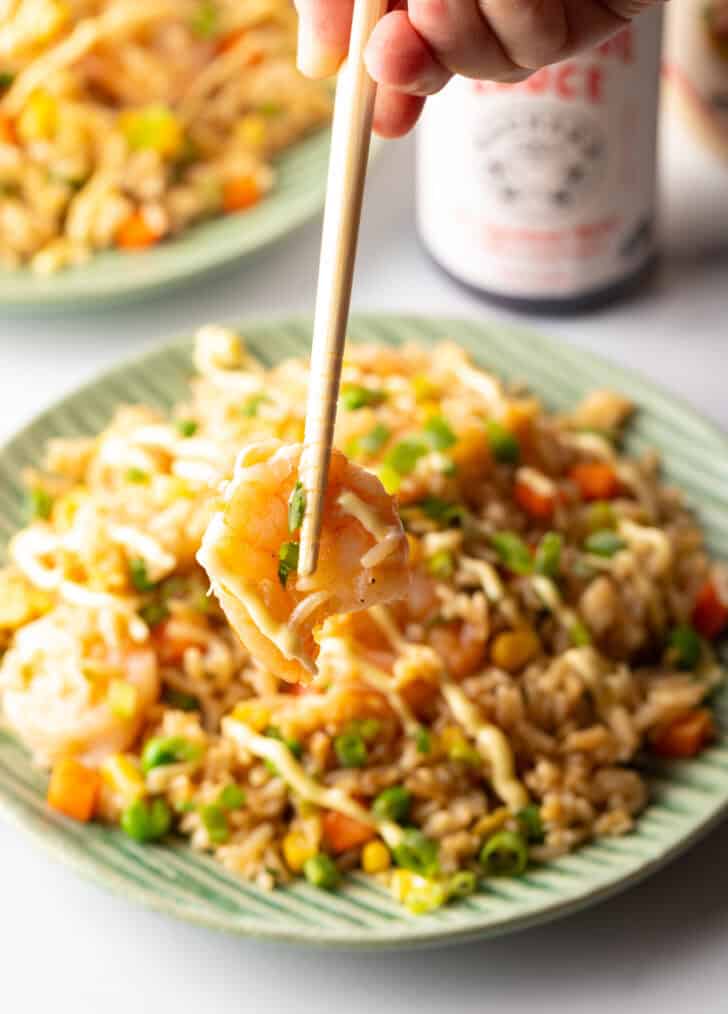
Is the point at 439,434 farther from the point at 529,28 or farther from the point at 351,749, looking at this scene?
the point at 529,28

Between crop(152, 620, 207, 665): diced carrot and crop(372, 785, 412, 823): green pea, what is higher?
crop(152, 620, 207, 665): diced carrot

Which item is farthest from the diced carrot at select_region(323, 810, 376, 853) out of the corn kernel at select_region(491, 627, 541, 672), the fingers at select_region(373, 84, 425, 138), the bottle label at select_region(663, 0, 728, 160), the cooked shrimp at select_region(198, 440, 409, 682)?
the bottle label at select_region(663, 0, 728, 160)

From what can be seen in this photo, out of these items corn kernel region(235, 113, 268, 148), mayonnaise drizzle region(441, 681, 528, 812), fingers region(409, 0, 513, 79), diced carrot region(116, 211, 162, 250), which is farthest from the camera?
corn kernel region(235, 113, 268, 148)

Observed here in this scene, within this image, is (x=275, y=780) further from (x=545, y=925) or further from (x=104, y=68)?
(x=104, y=68)

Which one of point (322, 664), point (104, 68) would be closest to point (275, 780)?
point (322, 664)

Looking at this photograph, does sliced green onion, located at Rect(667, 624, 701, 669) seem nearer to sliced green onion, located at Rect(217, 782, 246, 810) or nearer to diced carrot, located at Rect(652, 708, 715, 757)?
diced carrot, located at Rect(652, 708, 715, 757)

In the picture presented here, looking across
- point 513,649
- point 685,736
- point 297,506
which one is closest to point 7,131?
point 513,649
